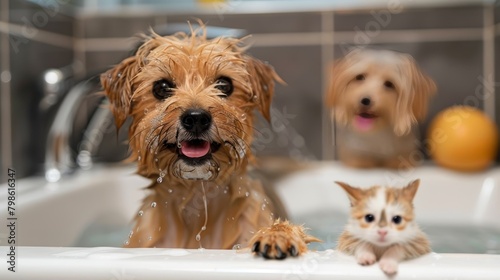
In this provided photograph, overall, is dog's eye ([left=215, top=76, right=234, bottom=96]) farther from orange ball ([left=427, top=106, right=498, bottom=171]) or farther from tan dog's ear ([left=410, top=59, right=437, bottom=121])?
orange ball ([left=427, top=106, right=498, bottom=171])

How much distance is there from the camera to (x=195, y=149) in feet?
2.60

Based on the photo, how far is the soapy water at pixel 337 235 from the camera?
0.79 meters

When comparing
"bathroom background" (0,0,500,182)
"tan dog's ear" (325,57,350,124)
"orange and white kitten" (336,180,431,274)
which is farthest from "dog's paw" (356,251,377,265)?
"bathroom background" (0,0,500,182)

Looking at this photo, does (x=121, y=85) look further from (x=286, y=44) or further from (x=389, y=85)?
(x=286, y=44)

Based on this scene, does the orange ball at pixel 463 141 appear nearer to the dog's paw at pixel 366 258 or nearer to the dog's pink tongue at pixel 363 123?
A: the dog's pink tongue at pixel 363 123

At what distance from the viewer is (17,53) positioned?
1.50m

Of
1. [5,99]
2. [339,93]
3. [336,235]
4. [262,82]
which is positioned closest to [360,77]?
[339,93]

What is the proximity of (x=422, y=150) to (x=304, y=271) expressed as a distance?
2.81ft

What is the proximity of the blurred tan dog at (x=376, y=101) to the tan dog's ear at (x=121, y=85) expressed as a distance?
41 centimetres

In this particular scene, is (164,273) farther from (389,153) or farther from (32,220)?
(389,153)

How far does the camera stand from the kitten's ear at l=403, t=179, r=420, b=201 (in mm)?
705

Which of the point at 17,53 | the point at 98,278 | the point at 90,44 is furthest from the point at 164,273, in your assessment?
the point at 90,44

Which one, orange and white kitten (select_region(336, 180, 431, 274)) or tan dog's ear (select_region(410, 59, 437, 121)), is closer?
orange and white kitten (select_region(336, 180, 431, 274))

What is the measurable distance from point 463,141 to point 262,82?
0.86 metres
